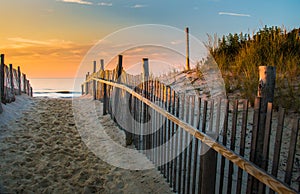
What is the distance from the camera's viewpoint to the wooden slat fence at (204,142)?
6.81 ft

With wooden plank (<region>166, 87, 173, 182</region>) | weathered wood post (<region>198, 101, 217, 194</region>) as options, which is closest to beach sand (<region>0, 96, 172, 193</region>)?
wooden plank (<region>166, 87, 173, 182</region>)

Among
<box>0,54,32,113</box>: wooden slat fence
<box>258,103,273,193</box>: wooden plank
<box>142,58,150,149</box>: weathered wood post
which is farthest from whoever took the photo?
<box>0,54,32,113</box>: wooden slat fence

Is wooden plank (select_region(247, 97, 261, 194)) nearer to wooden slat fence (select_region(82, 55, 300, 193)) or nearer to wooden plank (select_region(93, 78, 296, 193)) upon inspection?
wooden slat fence (select_region(82, 55, 300, 193))

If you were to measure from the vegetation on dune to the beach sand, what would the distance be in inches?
133

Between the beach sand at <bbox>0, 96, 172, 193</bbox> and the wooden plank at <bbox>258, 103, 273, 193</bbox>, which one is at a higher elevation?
the wooden plank at <bbox>258, 103, 273, 193</bbox>

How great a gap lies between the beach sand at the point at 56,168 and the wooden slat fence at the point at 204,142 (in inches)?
20.3

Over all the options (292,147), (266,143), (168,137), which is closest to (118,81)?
(168,137)

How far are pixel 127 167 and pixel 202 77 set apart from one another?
5227 mm

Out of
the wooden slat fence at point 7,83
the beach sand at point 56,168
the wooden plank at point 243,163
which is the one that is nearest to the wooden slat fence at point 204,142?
the wooden plank at point 243,163

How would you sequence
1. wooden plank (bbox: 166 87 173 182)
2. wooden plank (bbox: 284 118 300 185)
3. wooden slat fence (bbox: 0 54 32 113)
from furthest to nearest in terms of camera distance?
wooden slat fence (bbox: 0 54 32 113) < wooden plank (bbox: 166 87 173 182) < wooden plank (bbox: 284 118 300 185)

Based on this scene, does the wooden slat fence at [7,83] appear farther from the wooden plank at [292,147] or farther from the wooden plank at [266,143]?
the wooden plank at [292,147]

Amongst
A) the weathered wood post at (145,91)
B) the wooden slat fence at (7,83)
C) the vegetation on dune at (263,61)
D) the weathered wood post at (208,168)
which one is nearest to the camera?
the weathered wood post at (208,168)

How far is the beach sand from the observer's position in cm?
396

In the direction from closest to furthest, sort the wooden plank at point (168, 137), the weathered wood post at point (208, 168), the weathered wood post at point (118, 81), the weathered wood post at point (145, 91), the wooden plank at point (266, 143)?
the wooden plank at point (266, 143) → the weathered wood post at point (208, 168) → the wooden plank at point (168, 137) → the weathered wood post at point (145, 91) → the weathered wood post at point (118, 81)
